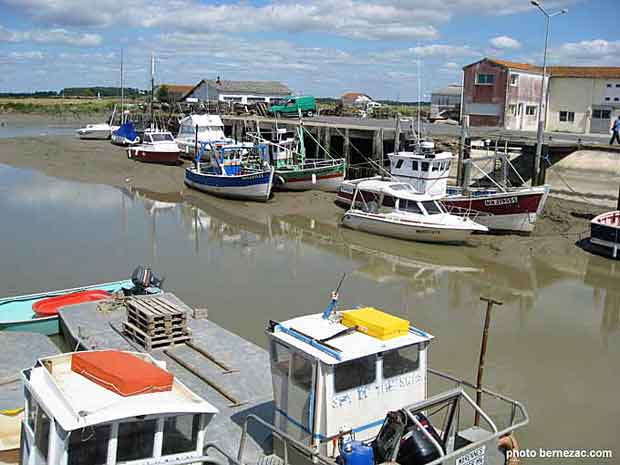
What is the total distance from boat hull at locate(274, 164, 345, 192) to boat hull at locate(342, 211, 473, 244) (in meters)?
6.38

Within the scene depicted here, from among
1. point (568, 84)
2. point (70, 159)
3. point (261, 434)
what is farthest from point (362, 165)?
point (261, 434)

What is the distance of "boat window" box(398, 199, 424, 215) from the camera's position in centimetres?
2200

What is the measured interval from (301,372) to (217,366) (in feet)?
11.8

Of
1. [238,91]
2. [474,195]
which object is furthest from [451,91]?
[474,195]

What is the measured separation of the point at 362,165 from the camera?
33562 millimetres

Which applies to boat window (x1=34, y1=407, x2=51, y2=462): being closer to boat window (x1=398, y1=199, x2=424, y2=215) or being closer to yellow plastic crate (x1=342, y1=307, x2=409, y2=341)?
yellow plastic crate (x1=342, y1=307, x2=409, y2=341)

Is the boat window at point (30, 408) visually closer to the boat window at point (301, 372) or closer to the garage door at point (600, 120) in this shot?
the boat window at point (301, 372)

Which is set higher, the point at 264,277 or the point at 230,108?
the point at 230,108

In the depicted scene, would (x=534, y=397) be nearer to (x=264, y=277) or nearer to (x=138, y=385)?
(x=138, y=385)

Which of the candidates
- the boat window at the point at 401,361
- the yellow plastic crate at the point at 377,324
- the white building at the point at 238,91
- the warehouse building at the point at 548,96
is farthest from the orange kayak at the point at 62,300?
the white building at the point at 238,91

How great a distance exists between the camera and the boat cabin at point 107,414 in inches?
216

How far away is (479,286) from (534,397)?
23.7 ft

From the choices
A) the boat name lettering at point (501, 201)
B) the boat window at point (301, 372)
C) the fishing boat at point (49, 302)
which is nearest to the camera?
the boat window at point (301, 372)

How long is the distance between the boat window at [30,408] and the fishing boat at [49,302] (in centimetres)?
656
